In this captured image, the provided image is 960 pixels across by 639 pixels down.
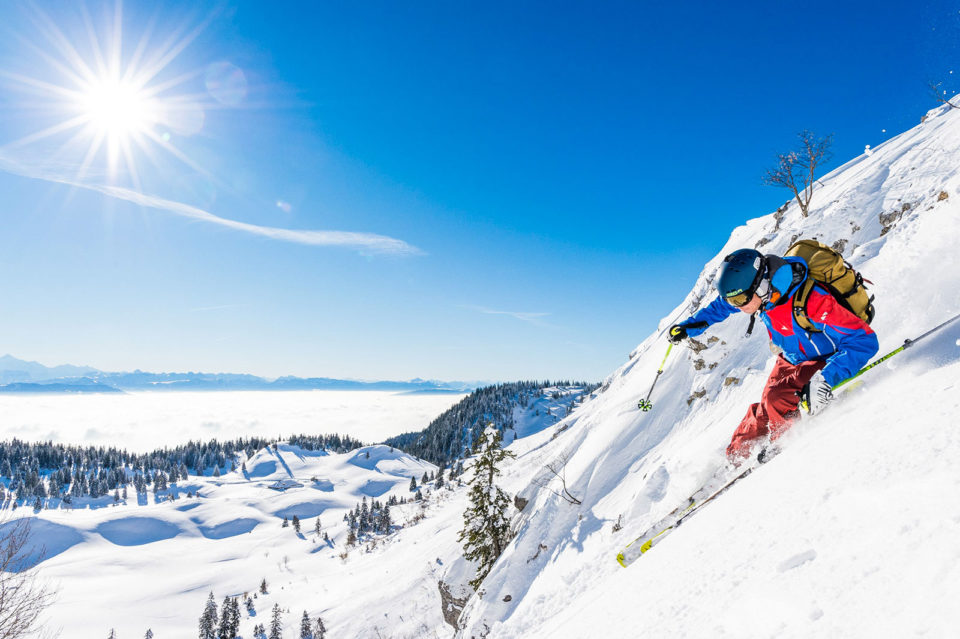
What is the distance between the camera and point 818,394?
540 centimetres

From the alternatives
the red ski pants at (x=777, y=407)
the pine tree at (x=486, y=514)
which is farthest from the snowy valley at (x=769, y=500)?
the pine tree at (x=486, y=514)

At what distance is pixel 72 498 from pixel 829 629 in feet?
787

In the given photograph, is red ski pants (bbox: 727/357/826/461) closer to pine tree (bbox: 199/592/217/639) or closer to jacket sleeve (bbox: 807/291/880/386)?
jacket sleeve (bbox: 807/291/880/386)

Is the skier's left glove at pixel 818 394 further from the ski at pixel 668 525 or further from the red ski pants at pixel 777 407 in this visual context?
the ski at pixel 668 525

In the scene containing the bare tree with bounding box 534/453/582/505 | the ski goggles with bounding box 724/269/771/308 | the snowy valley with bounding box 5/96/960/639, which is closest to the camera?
the snowy valley with bounding box 5/96/960/639

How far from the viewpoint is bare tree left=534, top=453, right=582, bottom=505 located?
14628 millimetres

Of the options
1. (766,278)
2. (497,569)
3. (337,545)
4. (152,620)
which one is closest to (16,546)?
(497,569)

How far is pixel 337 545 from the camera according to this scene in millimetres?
114875

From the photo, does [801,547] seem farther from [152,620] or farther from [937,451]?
[152,620]

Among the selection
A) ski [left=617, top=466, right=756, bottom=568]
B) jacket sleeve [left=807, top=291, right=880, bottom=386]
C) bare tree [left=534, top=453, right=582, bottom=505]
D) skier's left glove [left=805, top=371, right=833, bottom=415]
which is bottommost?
bare tree [left=534, top=453, right=582, bottom=505]

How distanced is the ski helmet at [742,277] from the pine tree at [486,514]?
1728cm

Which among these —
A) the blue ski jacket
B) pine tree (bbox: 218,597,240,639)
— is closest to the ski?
the blue ski jacket

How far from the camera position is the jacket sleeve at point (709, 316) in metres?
7.21

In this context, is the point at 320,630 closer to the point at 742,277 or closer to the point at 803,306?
the point at 742,277
